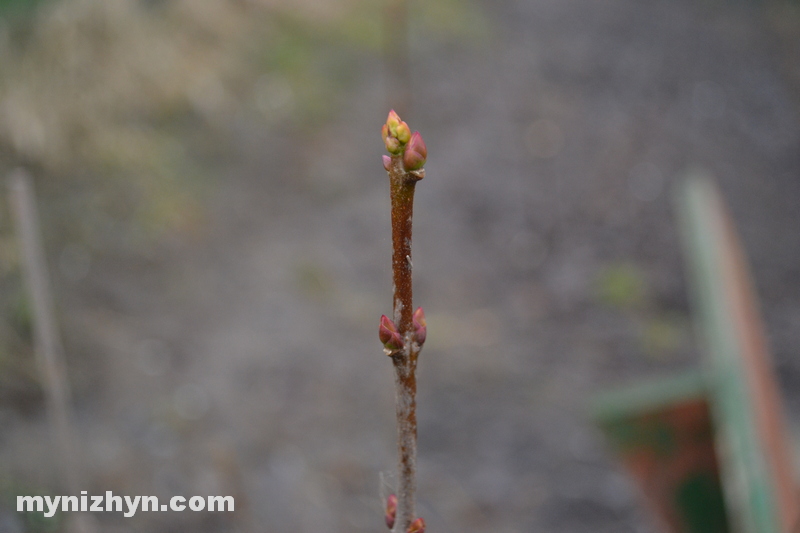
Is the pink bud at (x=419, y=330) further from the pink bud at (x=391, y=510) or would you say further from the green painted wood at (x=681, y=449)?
the green painted wood at (x=681, y=449)

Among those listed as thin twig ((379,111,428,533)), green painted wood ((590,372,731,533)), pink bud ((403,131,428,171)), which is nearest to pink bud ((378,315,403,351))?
thin twig ((379,111,428,533))

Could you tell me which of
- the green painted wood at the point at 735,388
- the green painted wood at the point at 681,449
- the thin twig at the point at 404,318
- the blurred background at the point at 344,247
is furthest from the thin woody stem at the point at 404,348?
the blurred background at the point at 344,247

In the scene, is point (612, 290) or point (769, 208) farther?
point (769, 208)

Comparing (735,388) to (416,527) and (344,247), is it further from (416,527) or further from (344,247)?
(344,247)

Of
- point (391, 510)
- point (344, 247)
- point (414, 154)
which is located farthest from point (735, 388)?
point (344, 247)

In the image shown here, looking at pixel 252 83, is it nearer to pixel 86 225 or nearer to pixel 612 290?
pixel 86 225

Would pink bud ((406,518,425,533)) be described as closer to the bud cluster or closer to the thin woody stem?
the thin woody stem

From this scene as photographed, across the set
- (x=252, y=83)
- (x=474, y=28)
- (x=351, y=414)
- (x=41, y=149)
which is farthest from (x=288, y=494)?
(x=474, y=28)
